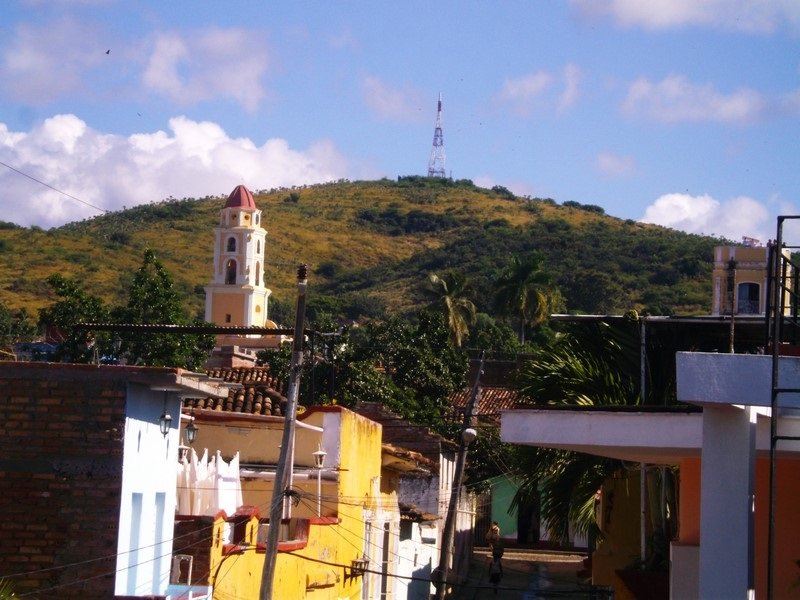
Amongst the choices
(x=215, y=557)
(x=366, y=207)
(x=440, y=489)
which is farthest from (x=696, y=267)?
(x=215, y=557)

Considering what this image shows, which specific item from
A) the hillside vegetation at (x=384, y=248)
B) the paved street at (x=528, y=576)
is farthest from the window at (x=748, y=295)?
the hillside vegetation at (x=384, y=248)

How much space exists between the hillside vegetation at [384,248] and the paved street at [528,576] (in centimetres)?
3395

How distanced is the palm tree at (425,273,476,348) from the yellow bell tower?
10.5 meters

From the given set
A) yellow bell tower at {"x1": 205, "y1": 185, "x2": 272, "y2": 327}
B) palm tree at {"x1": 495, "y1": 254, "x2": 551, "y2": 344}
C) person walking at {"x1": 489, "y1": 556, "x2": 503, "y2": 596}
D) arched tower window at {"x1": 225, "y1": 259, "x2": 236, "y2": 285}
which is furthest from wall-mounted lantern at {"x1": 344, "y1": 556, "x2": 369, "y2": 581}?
arched tower window at {"x1": 225, "y1": 259, "x2": 236, "y2": 285}

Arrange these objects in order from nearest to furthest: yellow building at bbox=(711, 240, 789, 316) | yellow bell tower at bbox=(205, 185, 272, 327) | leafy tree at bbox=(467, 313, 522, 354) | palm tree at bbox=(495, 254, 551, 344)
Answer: yellow building at bbox=(711, 240, 789, 316) < leafy tree at bbox=(467, 313, 522, 354) < palm tree at bbox=(495, 254, 551, 344) < yellow bell tower at bbox=(205, 185, 272, 327)

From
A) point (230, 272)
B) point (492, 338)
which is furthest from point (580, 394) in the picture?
point (230, 272)

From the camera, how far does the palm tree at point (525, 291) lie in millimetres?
70750

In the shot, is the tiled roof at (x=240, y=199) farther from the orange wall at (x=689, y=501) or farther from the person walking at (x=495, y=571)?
the orange wall at (x=689, y=501)

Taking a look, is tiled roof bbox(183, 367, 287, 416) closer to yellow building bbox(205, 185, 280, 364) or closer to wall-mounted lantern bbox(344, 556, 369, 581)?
wall-mounted lantern bbox(344, 556, 369, 581)

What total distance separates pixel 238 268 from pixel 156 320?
39.1 m

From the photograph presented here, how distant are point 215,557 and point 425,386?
2866 cm

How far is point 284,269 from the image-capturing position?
104 metres

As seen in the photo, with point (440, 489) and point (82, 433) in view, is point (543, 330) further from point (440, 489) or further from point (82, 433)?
point (82, 433)

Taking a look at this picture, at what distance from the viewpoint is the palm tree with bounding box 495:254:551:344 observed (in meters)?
70.8
